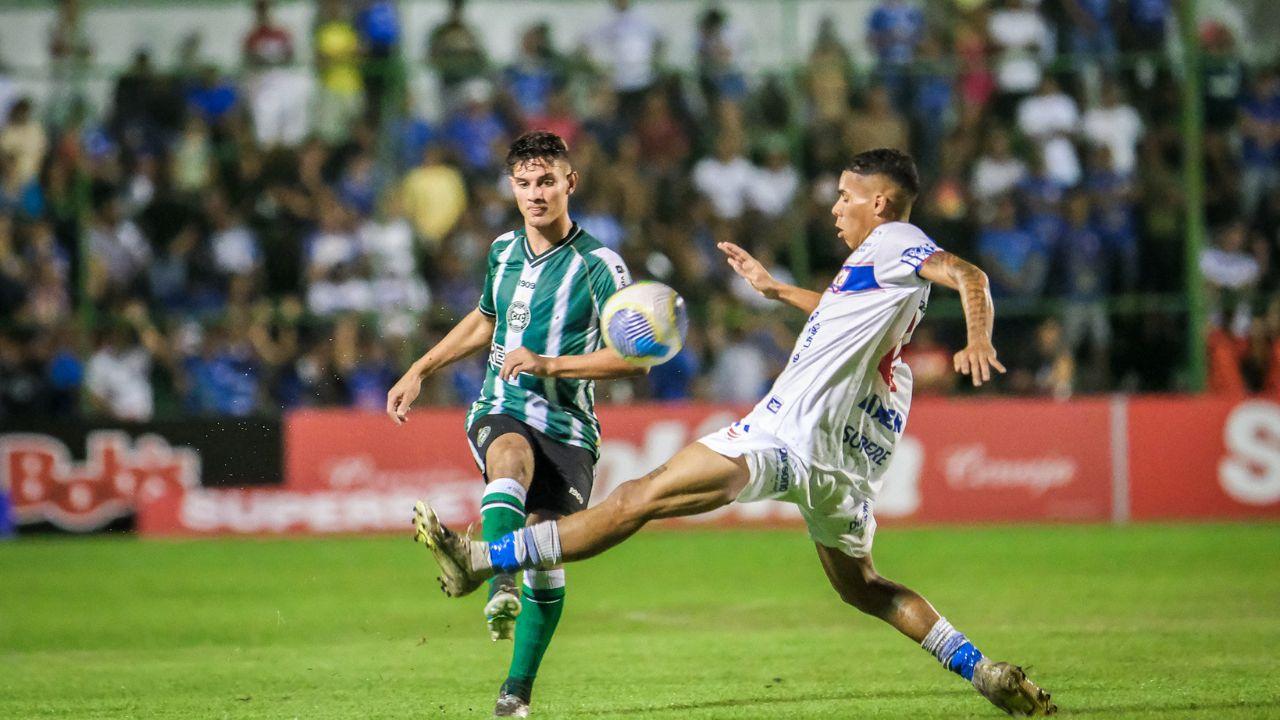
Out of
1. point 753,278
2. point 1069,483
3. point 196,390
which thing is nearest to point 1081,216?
point 1069,483

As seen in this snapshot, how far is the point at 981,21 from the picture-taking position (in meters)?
20.7

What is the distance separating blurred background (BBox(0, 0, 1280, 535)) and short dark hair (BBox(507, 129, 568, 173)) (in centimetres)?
1048

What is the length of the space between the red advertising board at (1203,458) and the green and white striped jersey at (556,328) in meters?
11.4

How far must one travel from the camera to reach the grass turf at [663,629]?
7836 mm

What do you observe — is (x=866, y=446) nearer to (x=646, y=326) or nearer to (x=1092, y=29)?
(x=646, y=326)

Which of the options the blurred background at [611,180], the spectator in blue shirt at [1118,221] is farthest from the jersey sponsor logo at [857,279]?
the spectator in blue shirt at [1118,221]

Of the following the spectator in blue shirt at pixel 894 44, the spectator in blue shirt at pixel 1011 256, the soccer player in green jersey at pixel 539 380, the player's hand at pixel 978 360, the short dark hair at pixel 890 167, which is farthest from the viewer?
the spectator in blue shirt at pixel 894 44

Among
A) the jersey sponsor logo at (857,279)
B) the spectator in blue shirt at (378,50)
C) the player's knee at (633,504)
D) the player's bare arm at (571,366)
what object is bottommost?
the player's knee at (633,504)

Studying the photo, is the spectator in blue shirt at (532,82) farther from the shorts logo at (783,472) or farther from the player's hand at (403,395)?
the shorts logo at (783,472)

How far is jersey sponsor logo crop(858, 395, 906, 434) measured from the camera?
7.13 meters

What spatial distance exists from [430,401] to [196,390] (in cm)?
259

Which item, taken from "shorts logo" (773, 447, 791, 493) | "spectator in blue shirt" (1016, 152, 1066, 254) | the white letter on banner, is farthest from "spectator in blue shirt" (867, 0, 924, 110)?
"shorts logo" (773, 447, 791, 493)

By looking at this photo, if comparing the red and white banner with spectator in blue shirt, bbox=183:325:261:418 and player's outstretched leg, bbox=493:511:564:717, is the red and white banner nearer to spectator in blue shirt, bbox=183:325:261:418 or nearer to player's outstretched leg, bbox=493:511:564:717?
spectator in blue shirt, bbox=183:325:261:418

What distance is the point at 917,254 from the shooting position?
696 cm
